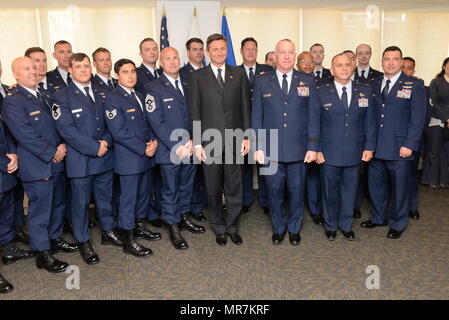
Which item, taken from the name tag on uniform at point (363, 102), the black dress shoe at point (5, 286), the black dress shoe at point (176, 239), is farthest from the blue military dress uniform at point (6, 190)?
the name tag on uniform at point (363, 102)

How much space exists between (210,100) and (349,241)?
5.97ft

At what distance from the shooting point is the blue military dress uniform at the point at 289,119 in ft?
10.6

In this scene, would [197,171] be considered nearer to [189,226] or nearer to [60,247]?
[189,226]

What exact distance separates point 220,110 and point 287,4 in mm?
5005

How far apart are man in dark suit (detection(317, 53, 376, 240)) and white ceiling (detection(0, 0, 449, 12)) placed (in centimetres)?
399

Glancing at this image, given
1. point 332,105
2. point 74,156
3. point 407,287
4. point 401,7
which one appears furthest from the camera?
point 401,7

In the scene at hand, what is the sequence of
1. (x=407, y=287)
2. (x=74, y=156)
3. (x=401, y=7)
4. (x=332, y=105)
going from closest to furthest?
(x=407, y=287)
(x=74, y=156)
(x=332, y=105)
(x=401, y=7)

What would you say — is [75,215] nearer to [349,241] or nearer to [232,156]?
[232,156]

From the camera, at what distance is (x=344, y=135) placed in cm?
332

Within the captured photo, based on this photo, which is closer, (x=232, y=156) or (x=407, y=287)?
(x=407, y=287)

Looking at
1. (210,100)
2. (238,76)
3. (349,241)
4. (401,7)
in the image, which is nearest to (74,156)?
(210,100)

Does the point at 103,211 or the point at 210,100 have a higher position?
the point at 210,100

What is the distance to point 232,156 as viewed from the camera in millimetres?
3344

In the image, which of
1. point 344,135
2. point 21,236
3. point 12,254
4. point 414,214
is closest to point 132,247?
point 12,254
